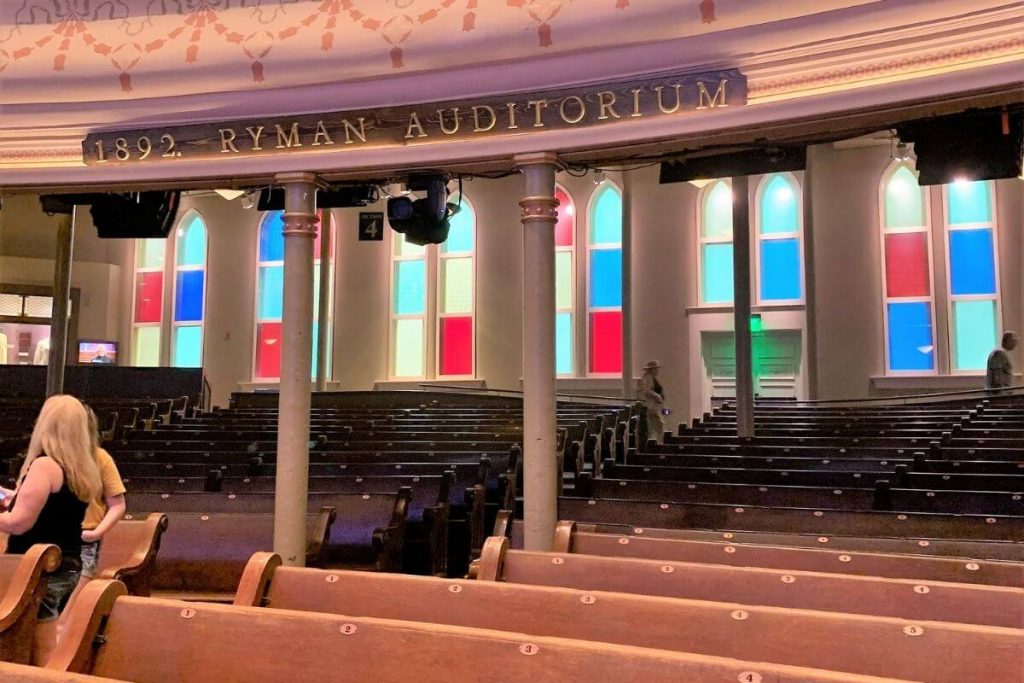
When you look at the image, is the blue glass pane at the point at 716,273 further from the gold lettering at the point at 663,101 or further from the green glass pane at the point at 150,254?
the green glass pane at the point at 150,254

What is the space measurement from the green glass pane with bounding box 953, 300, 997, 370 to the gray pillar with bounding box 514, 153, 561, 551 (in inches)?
405

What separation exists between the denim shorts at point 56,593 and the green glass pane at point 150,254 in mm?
14122

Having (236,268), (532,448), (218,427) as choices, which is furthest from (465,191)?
(532,448)

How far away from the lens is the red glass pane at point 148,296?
1544 cm

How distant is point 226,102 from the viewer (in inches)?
180

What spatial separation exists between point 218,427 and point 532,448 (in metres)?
6.03

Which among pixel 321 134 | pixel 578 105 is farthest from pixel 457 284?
pixel 578 105

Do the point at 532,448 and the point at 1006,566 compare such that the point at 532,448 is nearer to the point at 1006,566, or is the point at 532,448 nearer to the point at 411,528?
the point at 411,528

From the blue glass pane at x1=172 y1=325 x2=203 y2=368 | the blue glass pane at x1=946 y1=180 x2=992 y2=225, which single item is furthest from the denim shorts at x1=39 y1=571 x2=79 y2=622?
the blue glass pane at x1=172 y1=325 x2=203 y2=368

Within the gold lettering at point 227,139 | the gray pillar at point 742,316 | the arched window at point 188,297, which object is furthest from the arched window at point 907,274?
the arched window at point 188,297

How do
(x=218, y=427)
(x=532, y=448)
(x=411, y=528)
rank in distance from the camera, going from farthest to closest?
(x=218, y=427) → (x=411, y=528) → (x=532, y=448)

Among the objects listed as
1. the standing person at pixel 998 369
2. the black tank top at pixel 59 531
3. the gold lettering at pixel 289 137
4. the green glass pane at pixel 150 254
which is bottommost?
the black tank top at pixel 59 531

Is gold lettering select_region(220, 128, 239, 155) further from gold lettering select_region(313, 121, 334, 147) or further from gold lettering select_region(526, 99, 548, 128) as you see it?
gold lettering select_region(526, 99, 548, 128)

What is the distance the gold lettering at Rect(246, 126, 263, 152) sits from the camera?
4562 mm
